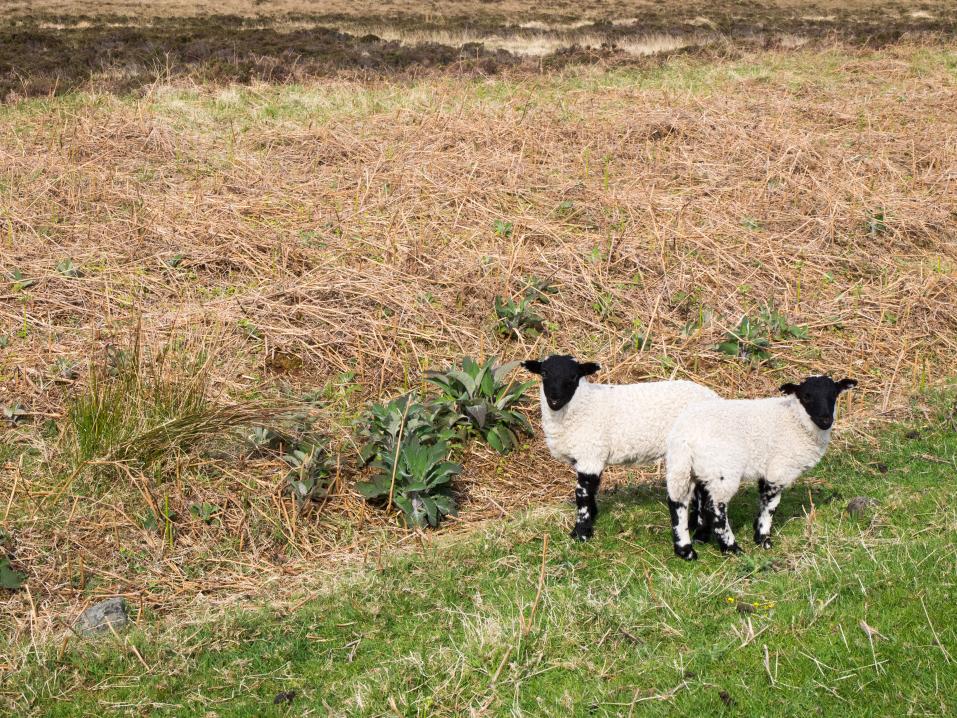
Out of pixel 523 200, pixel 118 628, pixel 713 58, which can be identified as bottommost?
pixel 118 628

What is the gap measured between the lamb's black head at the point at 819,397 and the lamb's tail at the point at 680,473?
2.82 feet

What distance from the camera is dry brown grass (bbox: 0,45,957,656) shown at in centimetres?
729

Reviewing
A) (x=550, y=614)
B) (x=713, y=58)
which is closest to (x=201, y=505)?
(x=550, y=614)

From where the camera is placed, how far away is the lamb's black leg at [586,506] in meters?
6.75

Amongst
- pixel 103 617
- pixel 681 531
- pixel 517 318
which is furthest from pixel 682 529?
pixel 517 318

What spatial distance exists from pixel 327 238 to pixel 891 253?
7854mm

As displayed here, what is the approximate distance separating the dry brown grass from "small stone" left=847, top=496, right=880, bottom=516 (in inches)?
77.1

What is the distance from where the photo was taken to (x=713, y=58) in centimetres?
2534

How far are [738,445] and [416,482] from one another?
8.71 ft

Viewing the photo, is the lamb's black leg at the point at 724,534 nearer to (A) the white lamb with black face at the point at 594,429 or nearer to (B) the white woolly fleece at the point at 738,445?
(B) the white woolly fleece at the point at 738,445

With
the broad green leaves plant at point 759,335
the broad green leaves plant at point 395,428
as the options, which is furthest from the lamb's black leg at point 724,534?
the broad green leaves plant at point 759,335

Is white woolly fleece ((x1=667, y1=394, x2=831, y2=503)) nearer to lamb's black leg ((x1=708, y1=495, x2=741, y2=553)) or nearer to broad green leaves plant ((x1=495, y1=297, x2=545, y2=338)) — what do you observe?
lamb's black leg ((x1=708, y1=495, x2=741, y2=553))

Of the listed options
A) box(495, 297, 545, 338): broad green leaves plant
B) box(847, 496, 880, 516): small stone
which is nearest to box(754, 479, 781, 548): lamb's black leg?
box(847, 496, 880, 516): small stone

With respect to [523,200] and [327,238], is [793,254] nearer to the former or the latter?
[523,200]
